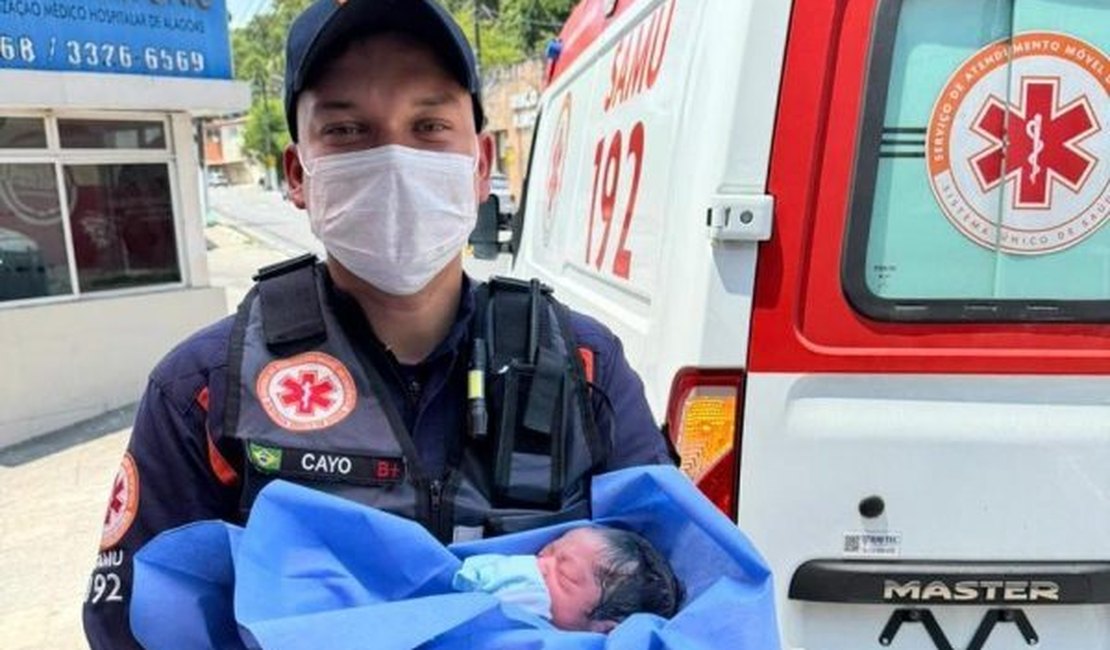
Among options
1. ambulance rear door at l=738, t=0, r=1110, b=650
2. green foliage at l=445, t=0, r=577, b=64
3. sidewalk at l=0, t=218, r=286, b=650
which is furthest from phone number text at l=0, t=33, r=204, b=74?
green foliage at l=445, t=0, r=577, b=64

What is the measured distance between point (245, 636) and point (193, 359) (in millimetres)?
389

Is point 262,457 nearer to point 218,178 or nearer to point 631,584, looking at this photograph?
point 631,584

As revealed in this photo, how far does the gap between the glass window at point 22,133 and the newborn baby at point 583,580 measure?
7.28 metres

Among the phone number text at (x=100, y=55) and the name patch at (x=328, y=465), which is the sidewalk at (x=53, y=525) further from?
the name patch at (x=328, y=465)

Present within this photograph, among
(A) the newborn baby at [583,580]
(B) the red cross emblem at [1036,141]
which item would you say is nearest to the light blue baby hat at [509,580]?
(A) the newborn baby at [583,580]

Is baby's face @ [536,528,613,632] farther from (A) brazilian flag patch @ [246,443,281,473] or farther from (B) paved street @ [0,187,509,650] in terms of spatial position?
(B) paved street @ [0,187,509,650]

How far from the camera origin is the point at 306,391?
1267 mm

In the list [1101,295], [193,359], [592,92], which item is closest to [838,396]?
[1101,295]

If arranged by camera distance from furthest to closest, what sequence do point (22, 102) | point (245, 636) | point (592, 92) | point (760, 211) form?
point (22, 102) < point (592, 92) < point (760, 211) < point (245, 636)

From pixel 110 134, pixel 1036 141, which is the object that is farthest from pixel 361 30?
pixel 110 134

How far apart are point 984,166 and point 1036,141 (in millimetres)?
105

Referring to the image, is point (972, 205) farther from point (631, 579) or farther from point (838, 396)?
point (631, 579)

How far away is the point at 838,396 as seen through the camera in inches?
72.3

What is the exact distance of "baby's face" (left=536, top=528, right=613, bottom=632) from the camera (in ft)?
3.91
